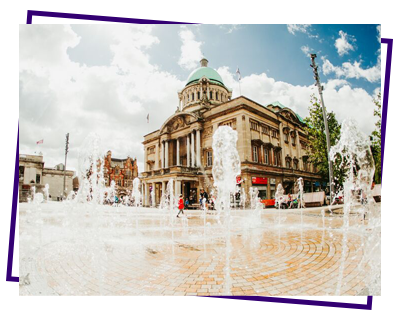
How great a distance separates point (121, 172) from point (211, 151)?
4575 cm

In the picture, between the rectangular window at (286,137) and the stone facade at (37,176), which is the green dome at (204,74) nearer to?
the rectangular window at (286,137)

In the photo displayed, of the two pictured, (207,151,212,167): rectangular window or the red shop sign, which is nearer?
the red shop sign

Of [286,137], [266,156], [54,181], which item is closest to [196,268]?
[266,156]

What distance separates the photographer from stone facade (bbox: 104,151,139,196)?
2702 inches

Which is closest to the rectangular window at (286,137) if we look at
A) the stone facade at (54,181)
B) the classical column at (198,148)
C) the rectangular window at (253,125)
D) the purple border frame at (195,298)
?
the rectangular window at (253,125)

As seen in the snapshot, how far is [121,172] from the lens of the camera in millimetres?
70562

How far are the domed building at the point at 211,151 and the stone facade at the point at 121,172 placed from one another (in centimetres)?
2677

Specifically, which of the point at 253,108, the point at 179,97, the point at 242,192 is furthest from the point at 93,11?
the point at 179,97

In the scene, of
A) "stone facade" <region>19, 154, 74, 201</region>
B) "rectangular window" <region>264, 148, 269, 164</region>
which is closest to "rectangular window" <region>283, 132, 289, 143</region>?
"rectangular window" <region>264, 148, 269, 164</region>

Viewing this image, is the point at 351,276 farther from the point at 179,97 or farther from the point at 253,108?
the point at 179,97

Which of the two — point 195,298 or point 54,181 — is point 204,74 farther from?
point 195,298

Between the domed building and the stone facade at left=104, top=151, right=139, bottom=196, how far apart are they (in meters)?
26.8

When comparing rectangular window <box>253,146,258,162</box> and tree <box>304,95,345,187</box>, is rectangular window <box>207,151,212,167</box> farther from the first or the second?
tree <box>304,95,345,187</box>

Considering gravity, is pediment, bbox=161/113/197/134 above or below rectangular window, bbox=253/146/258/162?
above
